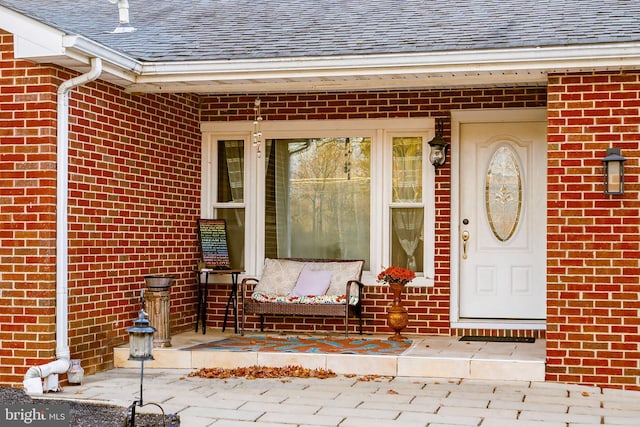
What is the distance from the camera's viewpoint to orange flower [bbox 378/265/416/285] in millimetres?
9031

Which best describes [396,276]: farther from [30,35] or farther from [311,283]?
[30,35]

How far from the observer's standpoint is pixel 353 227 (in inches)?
398

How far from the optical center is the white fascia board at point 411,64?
289 inches

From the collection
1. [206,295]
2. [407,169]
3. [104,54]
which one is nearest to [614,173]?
[407,169]

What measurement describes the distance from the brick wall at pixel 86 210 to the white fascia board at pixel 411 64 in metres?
0.81

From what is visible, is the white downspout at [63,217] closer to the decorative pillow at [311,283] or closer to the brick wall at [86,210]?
the brick wall at [86,210]

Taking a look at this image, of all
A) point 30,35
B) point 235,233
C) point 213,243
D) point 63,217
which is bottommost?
point 213,243

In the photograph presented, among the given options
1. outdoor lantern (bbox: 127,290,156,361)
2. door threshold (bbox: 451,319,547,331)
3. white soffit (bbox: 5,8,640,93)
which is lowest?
door threshold (bbox: 451,319,547,331)

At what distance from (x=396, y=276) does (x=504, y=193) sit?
5.29 feet

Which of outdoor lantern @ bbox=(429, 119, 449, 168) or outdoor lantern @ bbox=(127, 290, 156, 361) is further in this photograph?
outdoor lantern @ bbox=(429, 119, 449, 168)

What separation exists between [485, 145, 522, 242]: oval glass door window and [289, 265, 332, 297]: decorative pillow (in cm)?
185

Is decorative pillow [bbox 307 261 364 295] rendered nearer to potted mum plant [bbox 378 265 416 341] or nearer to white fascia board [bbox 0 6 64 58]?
potted mum plant [bbox 378 265 416 341]

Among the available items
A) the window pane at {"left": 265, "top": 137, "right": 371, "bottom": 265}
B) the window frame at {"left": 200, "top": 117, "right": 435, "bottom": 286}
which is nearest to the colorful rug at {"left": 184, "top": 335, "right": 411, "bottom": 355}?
the window frame at {"left": 200, "top": 117, "right": 435, "bottom": 286}

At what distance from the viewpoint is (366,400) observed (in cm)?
694
